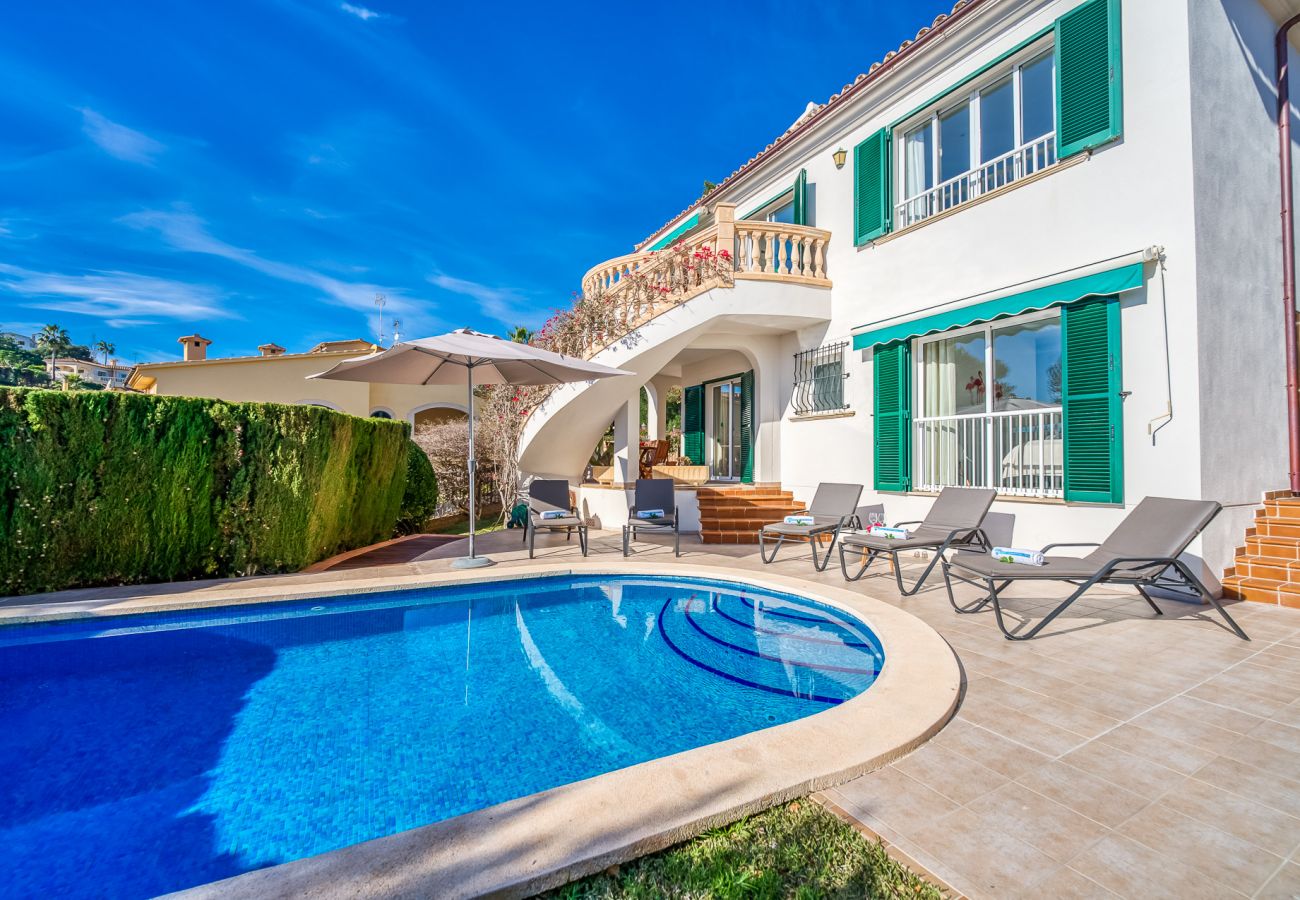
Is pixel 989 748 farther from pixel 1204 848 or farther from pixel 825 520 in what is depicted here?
pixel 825 520

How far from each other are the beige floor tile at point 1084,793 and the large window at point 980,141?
847cm

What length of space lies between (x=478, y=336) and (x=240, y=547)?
441 centimetres

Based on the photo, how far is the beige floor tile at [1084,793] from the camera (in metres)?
2.56

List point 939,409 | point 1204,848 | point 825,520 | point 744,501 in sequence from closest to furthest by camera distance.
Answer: point 1204,848 → point 825,520 → point 939,409 → point 744,501

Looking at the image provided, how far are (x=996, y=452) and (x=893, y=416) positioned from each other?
1735 millimetres

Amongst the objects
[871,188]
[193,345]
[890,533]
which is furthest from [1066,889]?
[193,345]

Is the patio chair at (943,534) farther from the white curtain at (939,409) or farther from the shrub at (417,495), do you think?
the shrub at (417,495)

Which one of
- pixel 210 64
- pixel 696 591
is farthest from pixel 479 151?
pixel 696 591

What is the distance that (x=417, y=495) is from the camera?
14.0 metres

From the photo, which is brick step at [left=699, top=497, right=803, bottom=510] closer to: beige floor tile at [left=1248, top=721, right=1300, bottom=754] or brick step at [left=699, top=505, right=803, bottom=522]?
brick step at [left=699, top=505, right=803, bottom=522]

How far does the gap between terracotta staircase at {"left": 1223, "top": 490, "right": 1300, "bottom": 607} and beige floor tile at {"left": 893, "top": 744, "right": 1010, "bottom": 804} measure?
614 centimetres

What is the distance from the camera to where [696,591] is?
7758 millimetres

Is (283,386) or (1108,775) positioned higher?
(283,386)

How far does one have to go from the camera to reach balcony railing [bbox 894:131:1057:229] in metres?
8.28
